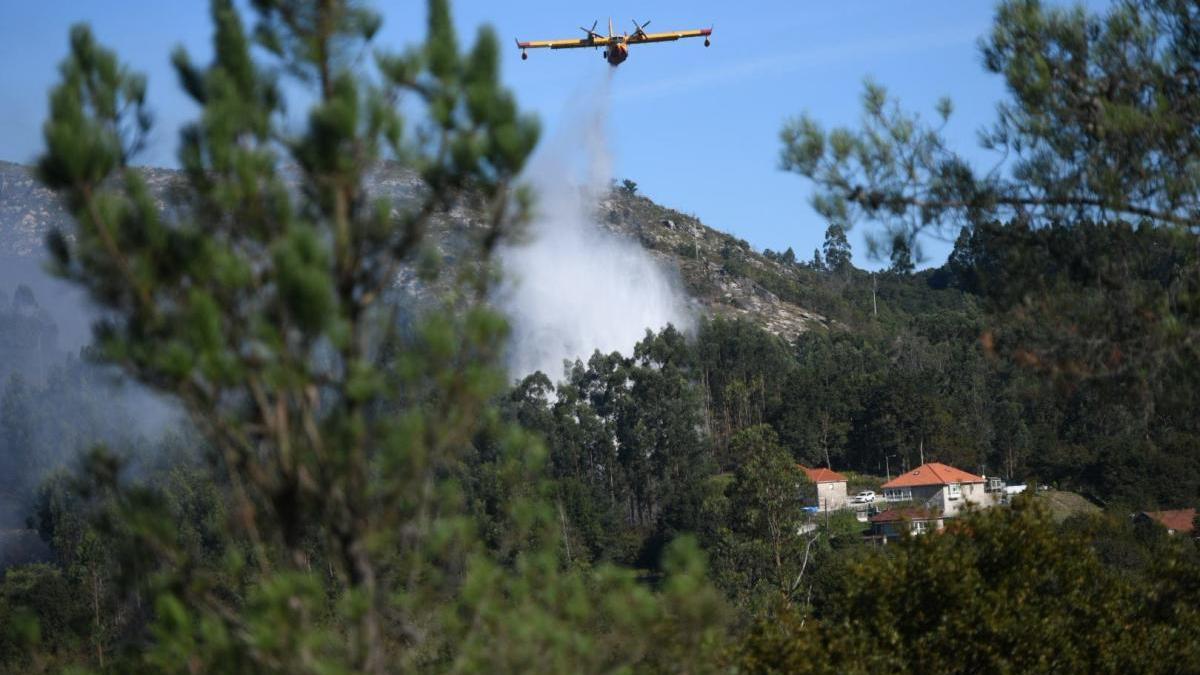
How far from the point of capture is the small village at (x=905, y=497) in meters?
53.4

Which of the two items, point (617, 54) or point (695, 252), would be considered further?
point (695, 252)

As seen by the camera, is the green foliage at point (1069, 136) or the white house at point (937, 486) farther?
the white house at point (937, 486)

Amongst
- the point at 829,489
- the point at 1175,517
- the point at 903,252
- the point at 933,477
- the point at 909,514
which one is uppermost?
the point at 903,252

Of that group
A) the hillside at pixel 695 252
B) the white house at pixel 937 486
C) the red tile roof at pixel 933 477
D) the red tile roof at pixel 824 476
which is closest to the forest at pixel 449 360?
the white house at pixel 937 486

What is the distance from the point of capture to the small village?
53.4m

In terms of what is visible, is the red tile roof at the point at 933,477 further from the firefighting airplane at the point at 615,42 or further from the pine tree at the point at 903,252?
the pine tree at the point at 903,252

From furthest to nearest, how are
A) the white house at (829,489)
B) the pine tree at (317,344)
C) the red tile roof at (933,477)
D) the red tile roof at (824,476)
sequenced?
the red tile roof at (824,476)
the white house at (829,489)
the red tile roof at (933,477)
the pine tree at (317,344)

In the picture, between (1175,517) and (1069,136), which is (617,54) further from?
(1069,136)

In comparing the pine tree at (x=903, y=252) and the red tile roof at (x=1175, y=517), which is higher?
the pine tree at (x=903, y=252)

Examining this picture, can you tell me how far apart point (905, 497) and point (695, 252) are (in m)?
78.6

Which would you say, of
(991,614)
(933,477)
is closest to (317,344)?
(991,614)

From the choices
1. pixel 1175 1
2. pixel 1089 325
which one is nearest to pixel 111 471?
Answer: pixel 1089 325

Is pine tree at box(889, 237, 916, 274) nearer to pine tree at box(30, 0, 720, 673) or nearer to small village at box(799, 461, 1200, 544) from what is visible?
pine tree at box(30, 0, 720, 673)

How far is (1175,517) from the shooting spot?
173 ft
